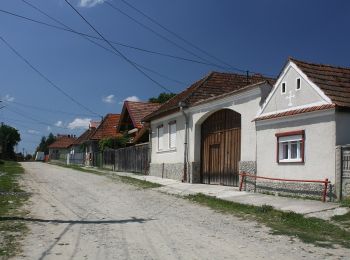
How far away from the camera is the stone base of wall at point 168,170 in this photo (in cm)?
2575

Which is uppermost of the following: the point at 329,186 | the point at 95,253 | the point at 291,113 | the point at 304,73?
the point at 304,73

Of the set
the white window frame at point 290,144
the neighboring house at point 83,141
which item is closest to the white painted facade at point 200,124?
the white window frame at point 290,144

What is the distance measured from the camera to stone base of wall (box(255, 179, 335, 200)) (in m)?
14.8

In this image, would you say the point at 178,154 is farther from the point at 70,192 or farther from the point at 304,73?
A: the point at 304,73

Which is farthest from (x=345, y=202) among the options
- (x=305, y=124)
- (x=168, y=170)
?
(x=168, y=170)

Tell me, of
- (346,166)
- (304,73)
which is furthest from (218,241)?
(304,73)

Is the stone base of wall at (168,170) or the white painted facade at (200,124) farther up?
the white painted facade at (200,124)

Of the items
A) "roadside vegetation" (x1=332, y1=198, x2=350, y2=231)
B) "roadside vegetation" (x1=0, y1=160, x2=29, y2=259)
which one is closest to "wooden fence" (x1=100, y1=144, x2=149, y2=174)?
"roadside vegetation" (x1=0, y1=160, x2=29, y2=259)

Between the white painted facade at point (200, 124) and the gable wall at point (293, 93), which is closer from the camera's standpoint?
the gable wall at point (293, 93)

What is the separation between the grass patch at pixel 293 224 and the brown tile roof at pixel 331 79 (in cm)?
390

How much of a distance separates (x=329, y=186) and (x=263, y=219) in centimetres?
300

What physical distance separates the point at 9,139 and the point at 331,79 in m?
95.1

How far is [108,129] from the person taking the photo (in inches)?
1953

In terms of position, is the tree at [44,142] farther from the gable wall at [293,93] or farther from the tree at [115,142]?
the gable wall at [293,93]
